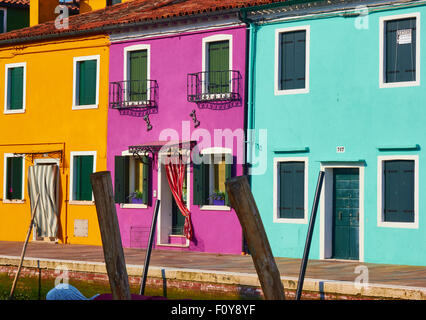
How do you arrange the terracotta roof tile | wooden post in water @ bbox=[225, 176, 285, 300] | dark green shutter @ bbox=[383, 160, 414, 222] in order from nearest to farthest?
wooden post in water @ bbox=[225, 176, 285, 300] → dark green shutter @ bbox=[383, 160, 414, 222] → the terracotta roof tile

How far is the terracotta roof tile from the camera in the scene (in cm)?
2269

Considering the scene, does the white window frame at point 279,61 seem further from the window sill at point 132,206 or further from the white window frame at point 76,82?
the white window frame at point 76,82

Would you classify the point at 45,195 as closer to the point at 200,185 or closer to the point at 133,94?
the point at 133,94

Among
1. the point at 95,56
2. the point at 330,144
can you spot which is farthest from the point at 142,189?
the point at 330,144

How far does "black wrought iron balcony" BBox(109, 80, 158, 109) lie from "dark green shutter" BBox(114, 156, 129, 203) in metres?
1.44

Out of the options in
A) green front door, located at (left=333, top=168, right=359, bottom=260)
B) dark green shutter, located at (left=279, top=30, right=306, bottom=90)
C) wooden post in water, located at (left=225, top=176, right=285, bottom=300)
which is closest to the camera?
wooden post in water, located at (left=225, top=176, right=285, bottom=300)

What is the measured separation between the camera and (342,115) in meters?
20.5

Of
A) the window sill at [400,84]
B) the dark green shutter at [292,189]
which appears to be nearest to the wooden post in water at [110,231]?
the dark green shutter at [292,189]

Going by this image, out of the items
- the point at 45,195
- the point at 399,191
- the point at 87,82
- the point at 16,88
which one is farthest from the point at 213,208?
the point at 16,88

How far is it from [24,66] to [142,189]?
5.86 metres

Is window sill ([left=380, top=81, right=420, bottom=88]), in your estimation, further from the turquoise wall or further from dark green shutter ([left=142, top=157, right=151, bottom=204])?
dark green shutter ([left=142, top=157, right=151, bottom=204])

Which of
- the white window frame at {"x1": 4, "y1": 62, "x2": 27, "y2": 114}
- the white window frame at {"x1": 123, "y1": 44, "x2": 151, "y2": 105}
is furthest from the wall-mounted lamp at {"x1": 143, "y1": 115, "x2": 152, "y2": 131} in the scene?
the white window frame at {"x1": 4, "y1": 62, "x2": 27, "y2": 114}

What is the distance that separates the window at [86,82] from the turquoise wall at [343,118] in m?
5.41

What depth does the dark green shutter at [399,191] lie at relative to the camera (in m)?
19.2
